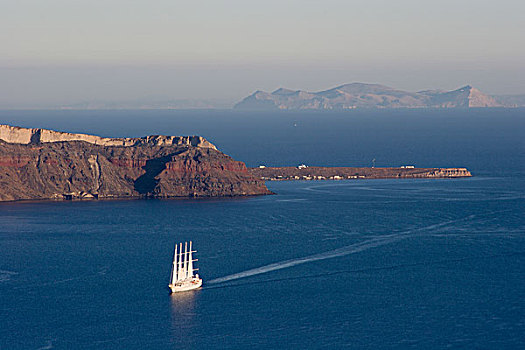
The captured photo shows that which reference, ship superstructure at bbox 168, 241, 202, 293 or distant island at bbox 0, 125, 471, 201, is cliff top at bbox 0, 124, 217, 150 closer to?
distant island at bbox 0, 125, 471, 201

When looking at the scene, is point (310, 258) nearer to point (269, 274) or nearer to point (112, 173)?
point (269, 274)

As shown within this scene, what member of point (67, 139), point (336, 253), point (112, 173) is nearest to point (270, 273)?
point (336, 253)

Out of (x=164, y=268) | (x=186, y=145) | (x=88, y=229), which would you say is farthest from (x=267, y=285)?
(x=186, y=145)

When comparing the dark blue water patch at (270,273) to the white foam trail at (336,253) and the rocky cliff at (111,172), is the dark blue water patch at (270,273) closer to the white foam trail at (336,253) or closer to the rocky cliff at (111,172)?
the white foam trail at (336,253)

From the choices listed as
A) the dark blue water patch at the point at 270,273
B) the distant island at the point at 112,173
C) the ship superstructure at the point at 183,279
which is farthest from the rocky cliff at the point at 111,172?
the ship superstructure at the point at 183,279

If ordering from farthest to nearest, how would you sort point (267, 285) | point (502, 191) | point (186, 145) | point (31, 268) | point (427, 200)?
point (186, 145) < point (502, 191) < point (427, 200) < point (31, 268) < point (267, 285)

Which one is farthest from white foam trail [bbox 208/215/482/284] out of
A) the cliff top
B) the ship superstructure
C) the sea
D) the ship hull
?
the cliff top

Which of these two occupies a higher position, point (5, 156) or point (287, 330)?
point (5, 156)

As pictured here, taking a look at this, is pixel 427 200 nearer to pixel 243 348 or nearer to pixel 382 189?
pixel 382 189

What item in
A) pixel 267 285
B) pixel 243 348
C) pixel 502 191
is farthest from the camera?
pixel 502 191
